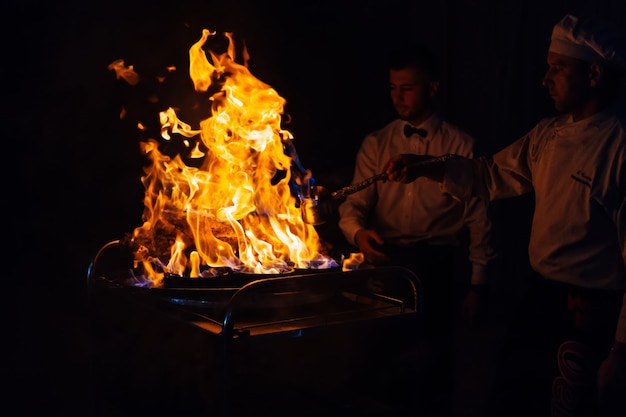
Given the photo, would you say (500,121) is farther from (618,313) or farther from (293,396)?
(293,396)

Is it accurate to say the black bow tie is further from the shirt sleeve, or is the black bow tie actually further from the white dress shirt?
the shirt sleeve

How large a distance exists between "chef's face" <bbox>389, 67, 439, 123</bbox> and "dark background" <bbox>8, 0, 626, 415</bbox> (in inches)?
56.7

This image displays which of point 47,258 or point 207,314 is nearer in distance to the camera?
point 207,314

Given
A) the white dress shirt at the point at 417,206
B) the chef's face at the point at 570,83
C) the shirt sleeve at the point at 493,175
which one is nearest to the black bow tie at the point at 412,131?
the white dress shirt at the point at 417,206

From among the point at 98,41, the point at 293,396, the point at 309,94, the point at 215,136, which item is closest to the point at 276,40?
the point at 309,94

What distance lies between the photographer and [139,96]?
5.54m

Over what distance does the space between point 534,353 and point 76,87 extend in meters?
3.81

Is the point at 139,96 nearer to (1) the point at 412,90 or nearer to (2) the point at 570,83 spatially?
(1) the point at 412,90

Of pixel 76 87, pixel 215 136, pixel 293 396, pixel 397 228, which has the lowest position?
pixel 293 396

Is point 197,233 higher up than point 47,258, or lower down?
higher up

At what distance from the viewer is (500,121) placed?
655cm

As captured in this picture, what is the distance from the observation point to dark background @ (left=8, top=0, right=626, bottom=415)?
518cm

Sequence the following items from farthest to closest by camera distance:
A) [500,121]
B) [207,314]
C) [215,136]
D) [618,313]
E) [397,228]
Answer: [500,121]
[397,228]
[215,136]
[618,313]
[207,314]

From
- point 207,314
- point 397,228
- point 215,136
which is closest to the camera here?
point 207,314
